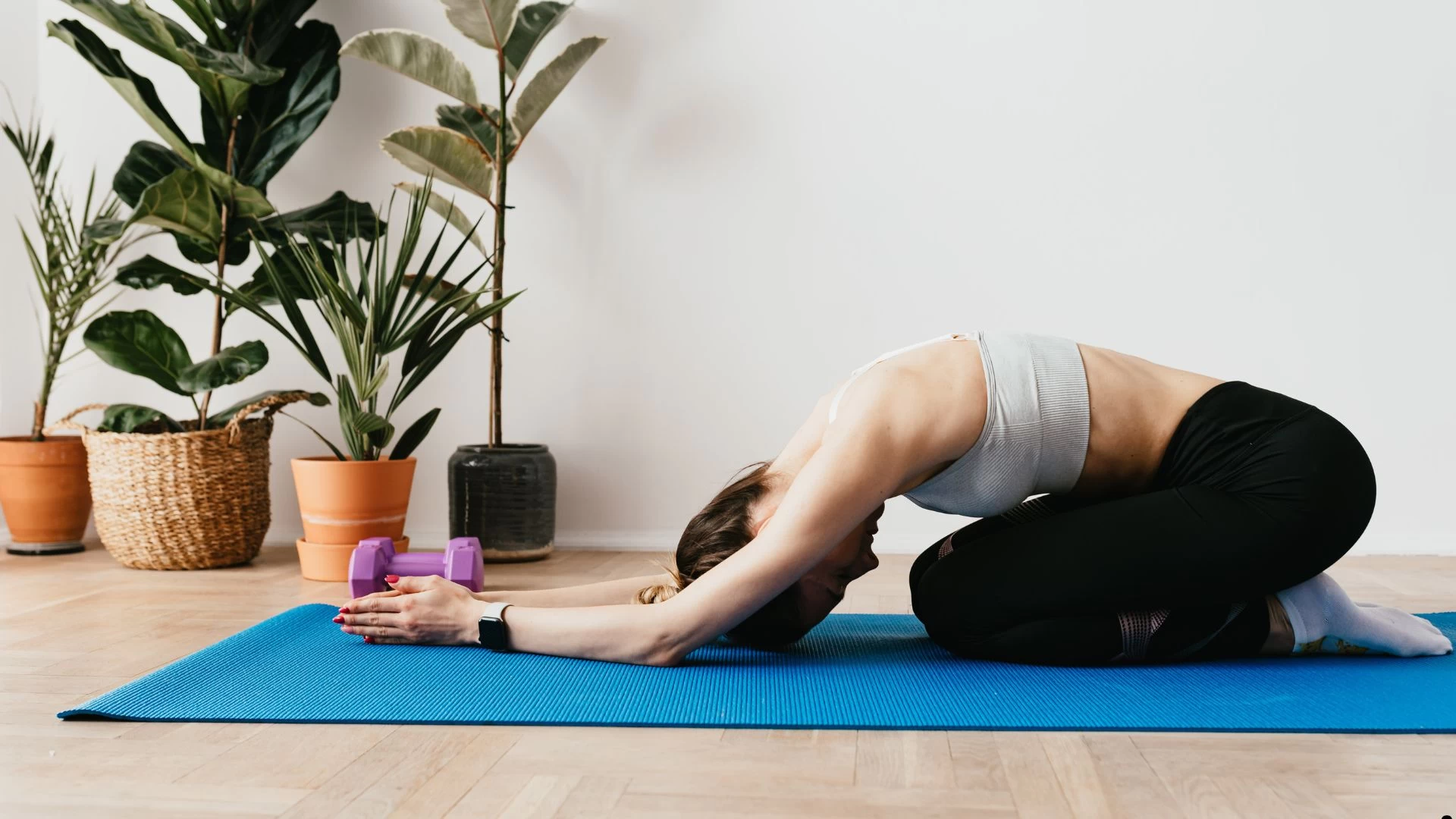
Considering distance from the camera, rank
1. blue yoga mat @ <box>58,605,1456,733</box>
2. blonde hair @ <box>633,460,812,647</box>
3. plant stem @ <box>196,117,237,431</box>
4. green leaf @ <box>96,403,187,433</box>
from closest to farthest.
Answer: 1. blue yoga mat @ <box>58,605,1456,733</box>
2. blonde hair @ <box>633,460,812,647</box>
3. green leaf @ <box>96,403,187,433</box>
4. plant stem @ <box>196,117,237,431</box>

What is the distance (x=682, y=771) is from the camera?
122 centimetres

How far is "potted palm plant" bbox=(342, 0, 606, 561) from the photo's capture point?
10.0ft

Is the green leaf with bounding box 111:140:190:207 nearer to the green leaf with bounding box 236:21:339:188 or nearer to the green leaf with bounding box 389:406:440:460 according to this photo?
the green leaf with bounding box 236:21:339:188

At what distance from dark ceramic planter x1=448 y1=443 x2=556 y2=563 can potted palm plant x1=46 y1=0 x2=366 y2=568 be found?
1.59 ft

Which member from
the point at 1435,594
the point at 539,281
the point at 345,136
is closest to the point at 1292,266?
the point at 1435,594

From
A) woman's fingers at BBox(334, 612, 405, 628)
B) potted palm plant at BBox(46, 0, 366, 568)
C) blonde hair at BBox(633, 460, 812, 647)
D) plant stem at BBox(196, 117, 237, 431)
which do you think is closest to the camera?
blonde hair at BBox(633, 460, 812, 647)

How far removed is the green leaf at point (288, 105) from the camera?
3.22m

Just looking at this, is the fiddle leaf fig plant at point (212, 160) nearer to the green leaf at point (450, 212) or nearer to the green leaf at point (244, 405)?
the green leaf at point (244, 405)

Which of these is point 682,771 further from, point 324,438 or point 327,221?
point 327,221

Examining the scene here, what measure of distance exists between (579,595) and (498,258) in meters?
1.50

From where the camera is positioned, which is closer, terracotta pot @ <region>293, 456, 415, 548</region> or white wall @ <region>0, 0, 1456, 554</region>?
terracotta pot @ <region>293, 456, 415, 548</region>

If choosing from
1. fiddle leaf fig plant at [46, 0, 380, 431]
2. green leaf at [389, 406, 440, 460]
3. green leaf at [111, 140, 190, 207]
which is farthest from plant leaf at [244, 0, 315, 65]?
green leaf at [389, 406, 440, 460]

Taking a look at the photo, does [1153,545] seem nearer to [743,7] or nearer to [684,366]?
[684,366]

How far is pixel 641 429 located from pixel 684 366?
9.3 inches
